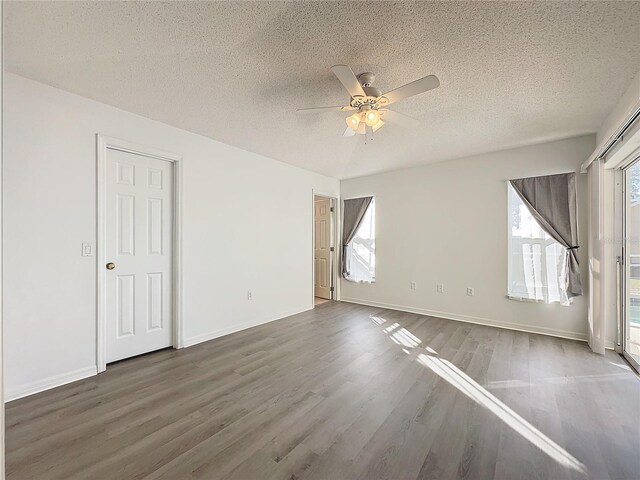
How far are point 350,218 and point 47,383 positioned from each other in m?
4.56

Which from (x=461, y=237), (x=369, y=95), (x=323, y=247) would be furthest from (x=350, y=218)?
(x=369, y=95)

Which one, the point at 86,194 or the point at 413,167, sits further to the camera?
the point at 413,167

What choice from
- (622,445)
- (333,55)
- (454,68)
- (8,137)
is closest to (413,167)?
(454,68)

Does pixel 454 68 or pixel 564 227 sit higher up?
pixel 454 68

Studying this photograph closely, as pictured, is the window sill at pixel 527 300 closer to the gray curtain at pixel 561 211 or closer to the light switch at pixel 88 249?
the gray curtain at pixel 561 211

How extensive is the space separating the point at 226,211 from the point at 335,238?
258 centimetres

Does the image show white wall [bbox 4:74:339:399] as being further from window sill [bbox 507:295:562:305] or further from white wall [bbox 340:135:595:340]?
window sill [bbox 507:295:562:305]

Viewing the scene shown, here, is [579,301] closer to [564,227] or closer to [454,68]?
[564,227]

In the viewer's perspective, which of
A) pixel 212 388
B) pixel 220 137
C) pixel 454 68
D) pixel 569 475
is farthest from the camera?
pixel 220 137

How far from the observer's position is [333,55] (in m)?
2.00

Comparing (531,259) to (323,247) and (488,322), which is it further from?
(323,247)

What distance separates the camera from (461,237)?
14.4 feet

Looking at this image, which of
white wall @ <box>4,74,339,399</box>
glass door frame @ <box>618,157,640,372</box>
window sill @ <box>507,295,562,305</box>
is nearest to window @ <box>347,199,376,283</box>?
window sill @ <box>507,295,562,305</box>

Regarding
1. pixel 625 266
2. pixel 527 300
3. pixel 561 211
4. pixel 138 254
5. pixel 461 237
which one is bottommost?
pixel 527 300
